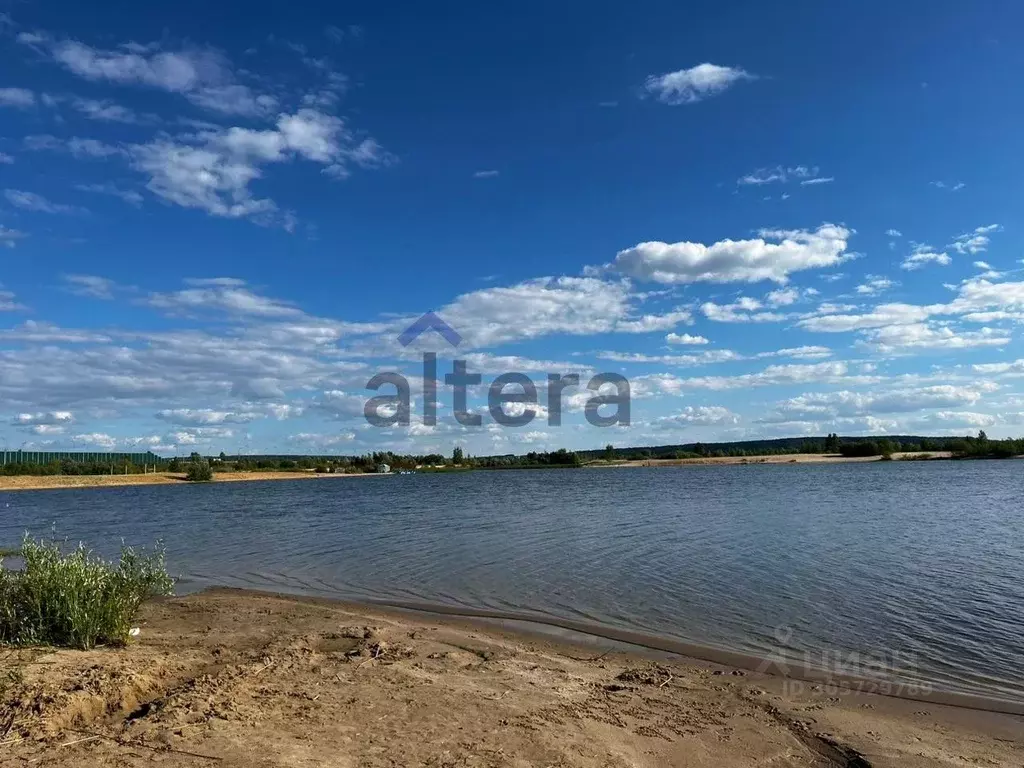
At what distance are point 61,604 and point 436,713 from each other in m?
5.24

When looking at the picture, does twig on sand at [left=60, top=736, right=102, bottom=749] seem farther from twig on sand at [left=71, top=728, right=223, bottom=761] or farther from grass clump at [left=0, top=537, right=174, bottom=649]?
grass clump at [left=0, top=537, right=174, bottom=649]

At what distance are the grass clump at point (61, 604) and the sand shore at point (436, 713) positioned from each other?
1.44ft

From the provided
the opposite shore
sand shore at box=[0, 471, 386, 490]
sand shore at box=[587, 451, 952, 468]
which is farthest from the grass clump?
sand shore at box=[587, 451, 952, 468]

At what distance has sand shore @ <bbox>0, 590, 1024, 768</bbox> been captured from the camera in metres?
5.71

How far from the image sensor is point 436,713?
684 centimetres

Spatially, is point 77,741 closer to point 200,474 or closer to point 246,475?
point 200,474

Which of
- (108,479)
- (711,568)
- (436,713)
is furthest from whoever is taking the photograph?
(108,479)

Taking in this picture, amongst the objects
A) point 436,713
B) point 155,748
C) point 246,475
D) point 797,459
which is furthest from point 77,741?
point 797,459

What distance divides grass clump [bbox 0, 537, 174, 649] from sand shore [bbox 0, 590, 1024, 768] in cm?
44

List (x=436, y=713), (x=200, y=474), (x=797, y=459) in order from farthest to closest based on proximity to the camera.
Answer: (x=797, y=459)
(x=200, y=474)
(x=436, y=713)

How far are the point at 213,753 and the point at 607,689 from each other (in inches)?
175

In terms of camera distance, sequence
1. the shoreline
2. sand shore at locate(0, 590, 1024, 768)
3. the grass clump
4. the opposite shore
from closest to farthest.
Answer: sand shore at locate(0, 590, 1024, 768), the grass clump, the shoreline, the opposite shore

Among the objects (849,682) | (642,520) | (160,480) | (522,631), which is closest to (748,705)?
(849,682)

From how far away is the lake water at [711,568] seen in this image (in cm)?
1130
